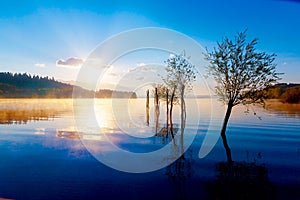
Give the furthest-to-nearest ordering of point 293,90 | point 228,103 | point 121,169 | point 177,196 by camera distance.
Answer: point 293,90 < point 228,103 < point 121,169 < point 177,196

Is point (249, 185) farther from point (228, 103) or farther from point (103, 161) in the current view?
point (228, 103)

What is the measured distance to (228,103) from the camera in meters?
14.5

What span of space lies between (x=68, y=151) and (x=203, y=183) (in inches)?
227

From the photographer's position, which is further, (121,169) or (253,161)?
(253,161)

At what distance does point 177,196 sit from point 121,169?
2.51 m

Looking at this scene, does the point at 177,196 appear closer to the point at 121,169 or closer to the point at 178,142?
the point at 121,169

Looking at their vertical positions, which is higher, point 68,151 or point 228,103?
point 228,103

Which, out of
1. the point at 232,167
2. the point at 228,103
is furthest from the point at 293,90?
the point at 232,167

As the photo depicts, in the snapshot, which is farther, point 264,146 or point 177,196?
point 264,146

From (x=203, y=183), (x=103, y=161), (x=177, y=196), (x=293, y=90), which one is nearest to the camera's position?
(x=177, y=196)

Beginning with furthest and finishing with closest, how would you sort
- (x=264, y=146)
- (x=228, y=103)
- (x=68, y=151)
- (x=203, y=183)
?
(x=228, y=103) → (x=264, y=146) → (x=68, y=151) → (x=203, y=183)

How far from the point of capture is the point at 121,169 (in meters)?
7.50

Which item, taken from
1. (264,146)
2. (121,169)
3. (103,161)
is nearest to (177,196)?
(121,169)

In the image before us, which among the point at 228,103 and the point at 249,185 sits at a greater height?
the point at 228,103
